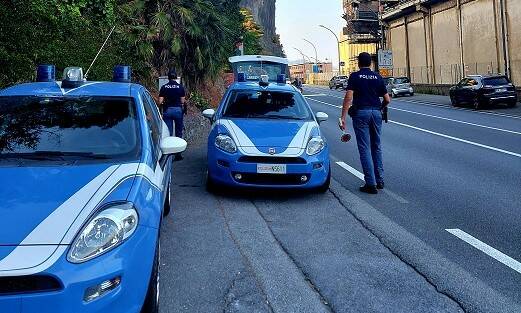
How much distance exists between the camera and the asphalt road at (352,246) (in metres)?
3.64

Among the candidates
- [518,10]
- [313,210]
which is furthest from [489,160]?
[518,10]

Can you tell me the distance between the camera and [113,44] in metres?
12.9

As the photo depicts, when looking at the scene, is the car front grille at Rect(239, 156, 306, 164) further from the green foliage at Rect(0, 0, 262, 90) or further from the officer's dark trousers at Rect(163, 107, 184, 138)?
the officer's dark trousers at Rect(163, 107, 184, 138)

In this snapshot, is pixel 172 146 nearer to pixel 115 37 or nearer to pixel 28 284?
pixel 28 284

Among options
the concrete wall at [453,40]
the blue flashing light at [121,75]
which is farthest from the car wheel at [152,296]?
the concrete wall at [453,40]

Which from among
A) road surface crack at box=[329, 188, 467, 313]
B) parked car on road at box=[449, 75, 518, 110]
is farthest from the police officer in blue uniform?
parked car on road at box=[449, 75, 518, 110]

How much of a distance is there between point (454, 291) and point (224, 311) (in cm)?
168

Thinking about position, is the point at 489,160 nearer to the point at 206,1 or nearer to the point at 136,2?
the point at 136,2

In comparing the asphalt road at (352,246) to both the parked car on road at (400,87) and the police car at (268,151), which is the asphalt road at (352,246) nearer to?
the police car at (268,151)

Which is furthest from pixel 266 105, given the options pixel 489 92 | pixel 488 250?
pixel 489 92

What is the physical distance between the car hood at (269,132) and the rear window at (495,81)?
20.8 metres

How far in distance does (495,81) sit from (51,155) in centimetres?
2514

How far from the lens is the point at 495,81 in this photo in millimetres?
24906

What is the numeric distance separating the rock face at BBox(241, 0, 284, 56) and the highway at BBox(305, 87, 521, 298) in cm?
6640
